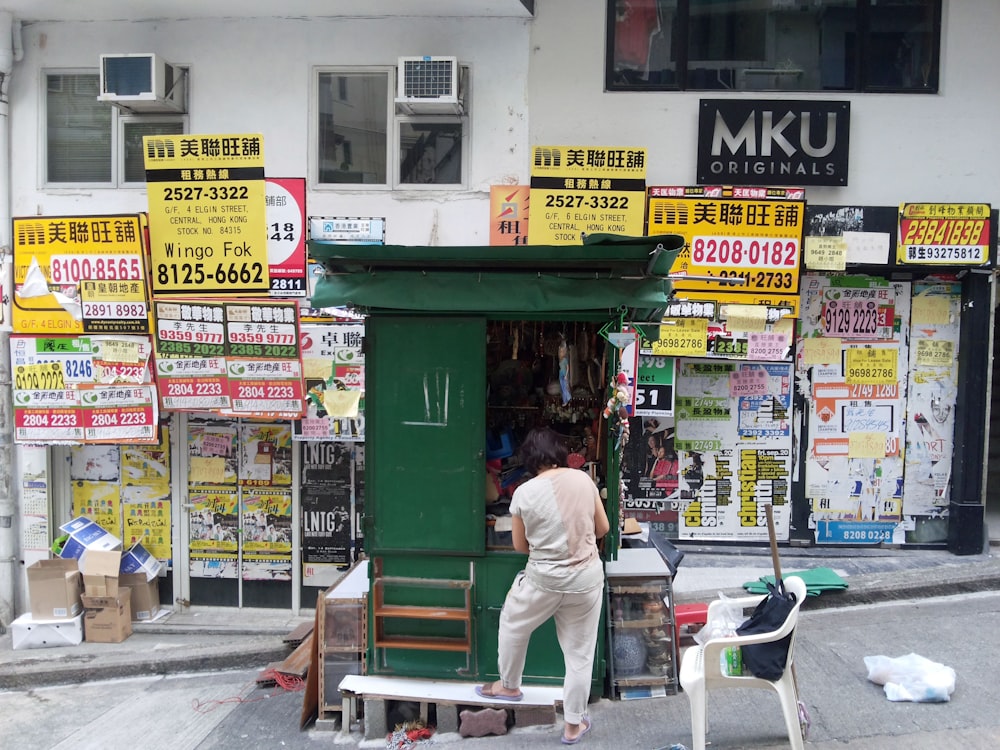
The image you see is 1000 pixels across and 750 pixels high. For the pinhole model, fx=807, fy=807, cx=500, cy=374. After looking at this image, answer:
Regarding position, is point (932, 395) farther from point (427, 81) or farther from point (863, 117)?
point (427, 81)

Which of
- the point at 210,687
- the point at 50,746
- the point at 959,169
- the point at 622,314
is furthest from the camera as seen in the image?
the point at 959,169

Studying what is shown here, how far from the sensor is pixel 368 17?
25.5ft

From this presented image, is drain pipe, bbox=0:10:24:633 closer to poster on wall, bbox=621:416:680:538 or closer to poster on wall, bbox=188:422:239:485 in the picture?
poster on wall, bbox=188:422:239:485

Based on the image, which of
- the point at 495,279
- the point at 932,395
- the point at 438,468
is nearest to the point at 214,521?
the point at 438,468

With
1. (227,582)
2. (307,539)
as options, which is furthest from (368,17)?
(227,582)

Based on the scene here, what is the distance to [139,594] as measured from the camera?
26.2 feet

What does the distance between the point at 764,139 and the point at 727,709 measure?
5141 millimetres

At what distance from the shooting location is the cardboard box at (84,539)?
7.83 m

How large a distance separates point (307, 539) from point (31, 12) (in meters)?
5.85

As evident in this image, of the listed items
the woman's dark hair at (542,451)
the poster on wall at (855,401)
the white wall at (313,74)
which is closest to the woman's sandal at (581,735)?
the woman's dark hair at (542,451)

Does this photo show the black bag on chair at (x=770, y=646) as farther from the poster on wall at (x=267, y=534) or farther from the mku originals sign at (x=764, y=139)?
the poster on wall at (x=267, y=534)

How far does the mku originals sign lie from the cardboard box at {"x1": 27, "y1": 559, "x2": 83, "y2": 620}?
708 cm

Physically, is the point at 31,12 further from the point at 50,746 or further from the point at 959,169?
the point at 959,169

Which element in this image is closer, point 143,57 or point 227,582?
point 143,57
